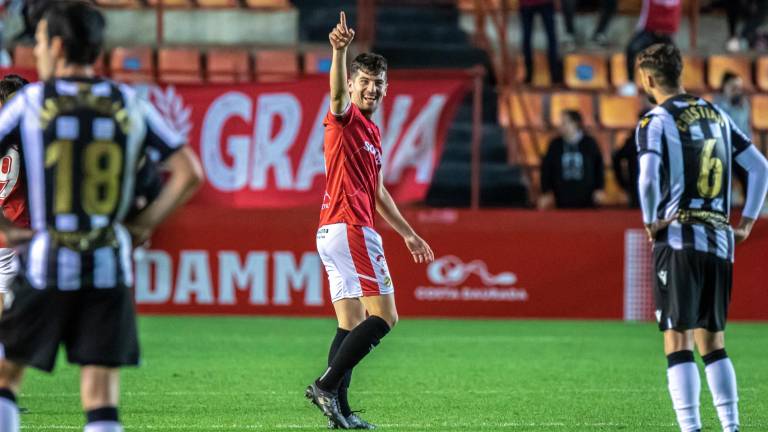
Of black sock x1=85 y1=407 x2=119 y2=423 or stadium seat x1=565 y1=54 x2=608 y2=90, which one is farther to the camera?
stadium seat x1=565 y1=54 x2=608 y2=90

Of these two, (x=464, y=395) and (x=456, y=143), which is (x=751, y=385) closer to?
(x=464, y=395)

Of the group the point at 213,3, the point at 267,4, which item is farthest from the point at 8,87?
the point at 267,4

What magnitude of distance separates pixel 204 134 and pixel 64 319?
10738 millimetres

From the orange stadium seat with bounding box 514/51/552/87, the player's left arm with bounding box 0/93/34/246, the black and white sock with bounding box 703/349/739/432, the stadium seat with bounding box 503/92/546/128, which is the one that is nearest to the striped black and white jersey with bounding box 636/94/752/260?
the black and white sock with bounding box 703/349/739/432

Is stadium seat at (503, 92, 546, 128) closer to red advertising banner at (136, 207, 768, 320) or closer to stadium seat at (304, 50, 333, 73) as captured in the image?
stadium seat at (304, 50, 333, 73)

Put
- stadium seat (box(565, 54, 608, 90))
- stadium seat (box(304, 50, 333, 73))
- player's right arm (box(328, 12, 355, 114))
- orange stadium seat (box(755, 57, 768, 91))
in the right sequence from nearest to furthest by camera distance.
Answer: player's right arm (box(328, 12, 355, 114)) → stadium seat (box(304, 50, 333, 73)) → stadium seat (box(565, 54, 608, 90)) → orange stadium seat (box(755, 57, 768, 91))

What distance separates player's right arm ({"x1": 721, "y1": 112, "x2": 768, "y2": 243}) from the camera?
22.2 feet

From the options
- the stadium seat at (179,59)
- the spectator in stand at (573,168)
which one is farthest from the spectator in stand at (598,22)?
the stadium seat at (179,59)

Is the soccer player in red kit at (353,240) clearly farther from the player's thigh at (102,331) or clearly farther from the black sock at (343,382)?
the player's thigh at (102,331)

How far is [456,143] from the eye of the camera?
715 inches

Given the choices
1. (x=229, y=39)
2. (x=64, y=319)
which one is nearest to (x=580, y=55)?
(x=229, y=39)

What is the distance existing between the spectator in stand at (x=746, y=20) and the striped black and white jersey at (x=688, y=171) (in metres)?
14.1

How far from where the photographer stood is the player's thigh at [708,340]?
21.8 ft

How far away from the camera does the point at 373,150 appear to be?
7848 mm
